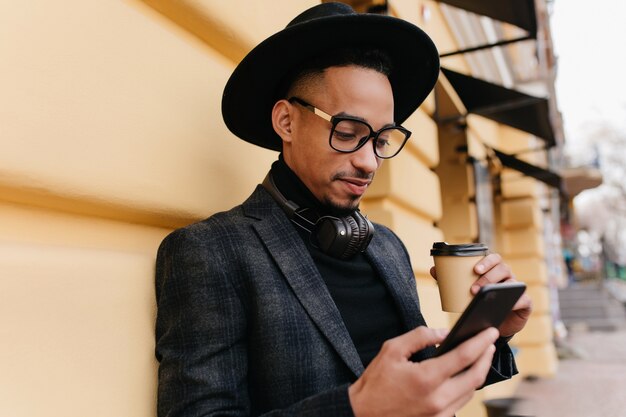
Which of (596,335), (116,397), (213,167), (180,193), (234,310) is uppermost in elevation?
(213,167)

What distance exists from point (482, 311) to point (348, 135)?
0.65m

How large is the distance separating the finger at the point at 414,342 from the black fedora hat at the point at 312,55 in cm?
84

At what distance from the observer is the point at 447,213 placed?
540 cm

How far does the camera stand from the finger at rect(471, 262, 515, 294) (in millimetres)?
1222

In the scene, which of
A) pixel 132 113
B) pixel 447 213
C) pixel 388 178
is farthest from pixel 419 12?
pixel 132 113

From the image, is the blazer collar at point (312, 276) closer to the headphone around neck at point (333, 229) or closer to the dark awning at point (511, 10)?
the headphone around neck at point (333, 229)

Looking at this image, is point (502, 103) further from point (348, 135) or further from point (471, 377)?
point (471, 377)

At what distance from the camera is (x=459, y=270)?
4.03 ft

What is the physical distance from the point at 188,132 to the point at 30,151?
0.57 meters

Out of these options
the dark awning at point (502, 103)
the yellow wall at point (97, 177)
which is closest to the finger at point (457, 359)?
the yellow wall at point (97, 177)

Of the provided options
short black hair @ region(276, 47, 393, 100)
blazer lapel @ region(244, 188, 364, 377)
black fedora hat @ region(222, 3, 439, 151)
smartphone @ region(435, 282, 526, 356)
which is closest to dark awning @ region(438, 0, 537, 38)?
black fedora hat @ region(222, 3, 439, 151)

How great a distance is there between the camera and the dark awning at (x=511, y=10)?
3.18 m

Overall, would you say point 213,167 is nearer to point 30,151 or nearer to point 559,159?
point 30,151

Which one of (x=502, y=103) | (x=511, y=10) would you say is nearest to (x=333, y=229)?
(x=511, y=10)
